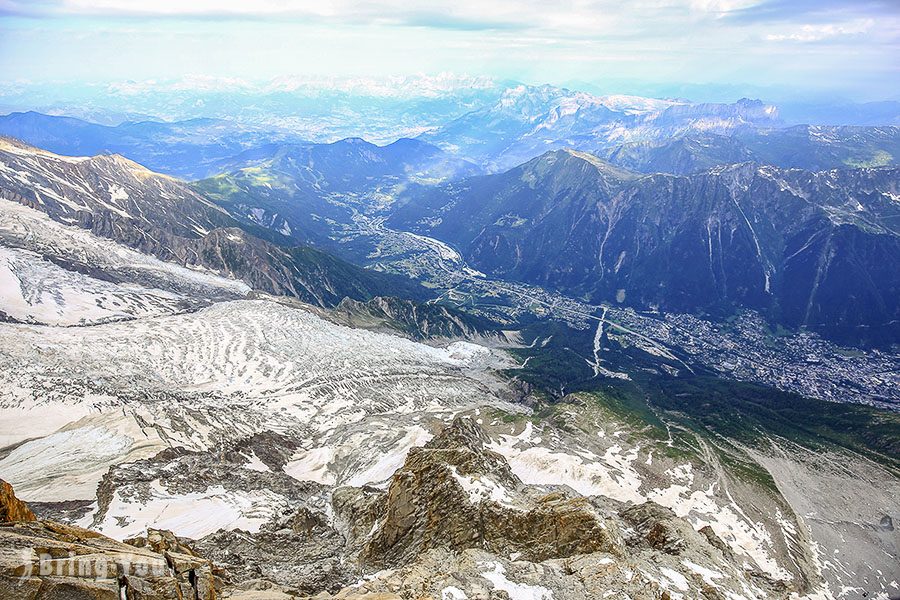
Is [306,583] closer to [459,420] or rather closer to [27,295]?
[459,420]

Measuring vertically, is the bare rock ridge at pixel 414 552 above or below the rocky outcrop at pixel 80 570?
below

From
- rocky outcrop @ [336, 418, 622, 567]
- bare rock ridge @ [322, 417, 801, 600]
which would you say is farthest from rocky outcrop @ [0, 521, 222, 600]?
rocky outcrop @ [336, 418, 622, 567]

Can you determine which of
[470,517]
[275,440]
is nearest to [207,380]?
[275,440]

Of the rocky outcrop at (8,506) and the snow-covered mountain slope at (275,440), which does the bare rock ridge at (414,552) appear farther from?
the snow-covered mountain slope at (275,440)

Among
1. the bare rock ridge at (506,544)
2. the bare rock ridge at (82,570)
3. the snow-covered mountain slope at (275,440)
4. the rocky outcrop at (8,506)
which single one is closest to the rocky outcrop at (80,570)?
the bare rock ridge at (82,570)

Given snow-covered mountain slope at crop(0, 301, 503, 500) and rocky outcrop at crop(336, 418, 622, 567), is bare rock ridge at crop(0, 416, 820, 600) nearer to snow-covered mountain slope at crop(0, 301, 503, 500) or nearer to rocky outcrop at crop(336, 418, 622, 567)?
rocky outcrop at crop(336, 418, 622, 567)

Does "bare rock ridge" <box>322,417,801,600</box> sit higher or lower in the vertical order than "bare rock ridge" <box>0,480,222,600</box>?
Answer: lower

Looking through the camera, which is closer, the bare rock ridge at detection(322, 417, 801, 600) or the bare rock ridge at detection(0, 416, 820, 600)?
the bare rock ridge at detection(0, 416, 820, 600)

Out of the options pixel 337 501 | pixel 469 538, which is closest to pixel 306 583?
pixel 469 538
